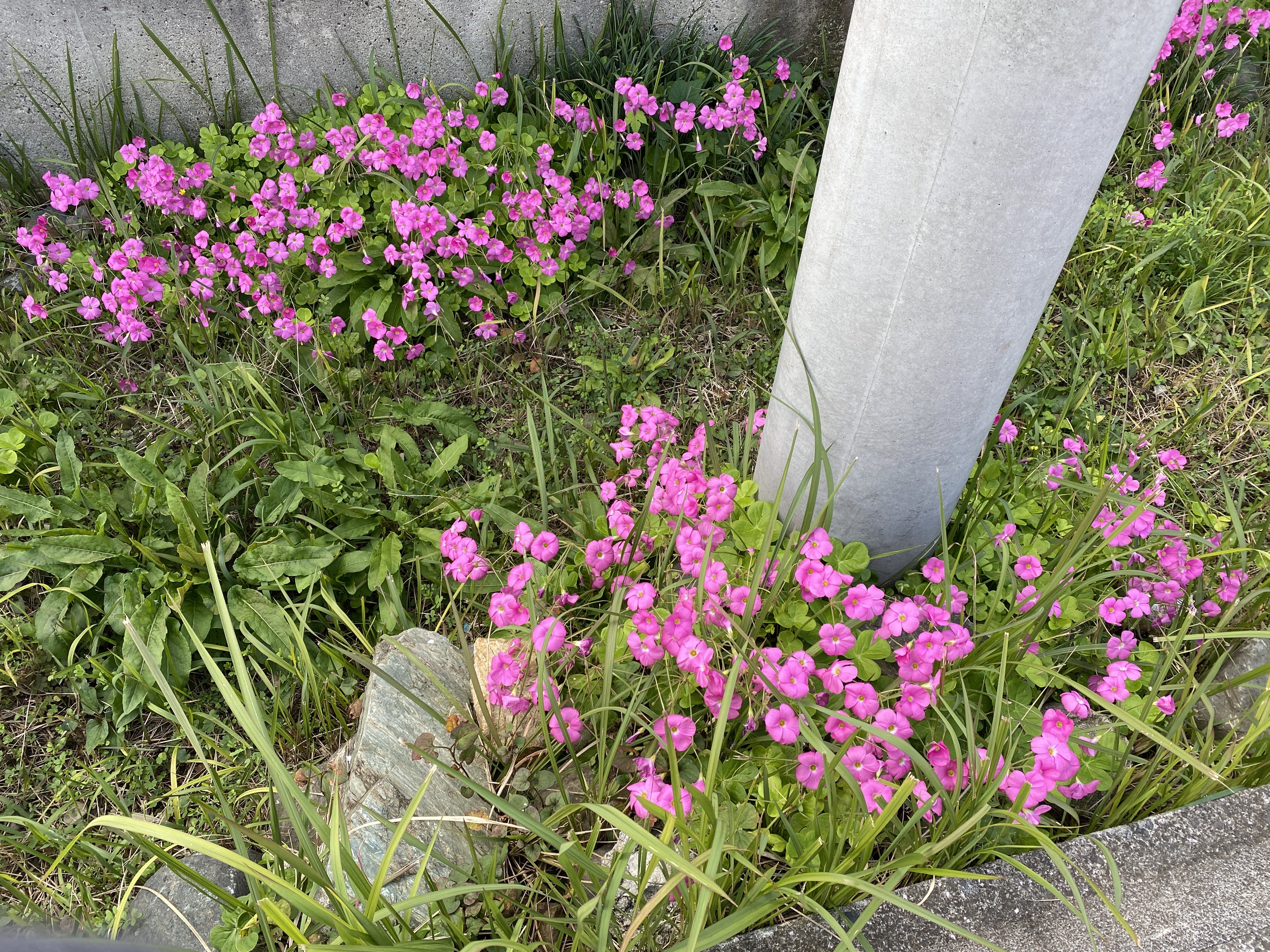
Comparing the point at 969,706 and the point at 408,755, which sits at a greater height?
the point at 969,706

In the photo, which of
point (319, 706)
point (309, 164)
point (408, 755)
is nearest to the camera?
point (408, 755)

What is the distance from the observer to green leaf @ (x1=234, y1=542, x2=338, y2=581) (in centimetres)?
209

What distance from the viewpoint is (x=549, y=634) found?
1603mm

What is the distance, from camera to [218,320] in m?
2.59

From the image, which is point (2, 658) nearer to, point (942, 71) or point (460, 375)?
point (460, 375)

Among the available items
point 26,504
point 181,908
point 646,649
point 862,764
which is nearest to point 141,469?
point 26,504

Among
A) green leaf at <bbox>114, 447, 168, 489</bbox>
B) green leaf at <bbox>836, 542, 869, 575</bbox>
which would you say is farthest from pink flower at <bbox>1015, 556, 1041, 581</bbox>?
green leaf at <bbox>114, 447, 168, 489</bbox>

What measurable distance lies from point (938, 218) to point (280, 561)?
1772 mm

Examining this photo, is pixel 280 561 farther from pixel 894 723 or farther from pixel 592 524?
pixel 894 723

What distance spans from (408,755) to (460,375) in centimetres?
127

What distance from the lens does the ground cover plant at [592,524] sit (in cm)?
151

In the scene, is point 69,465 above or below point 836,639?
below

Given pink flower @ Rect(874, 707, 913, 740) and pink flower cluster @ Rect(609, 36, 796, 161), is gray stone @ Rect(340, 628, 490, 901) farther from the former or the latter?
pink flower cluster @ Rect(609, 36, 796, 161)

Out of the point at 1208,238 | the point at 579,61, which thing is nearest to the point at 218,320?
the point at 579,61
